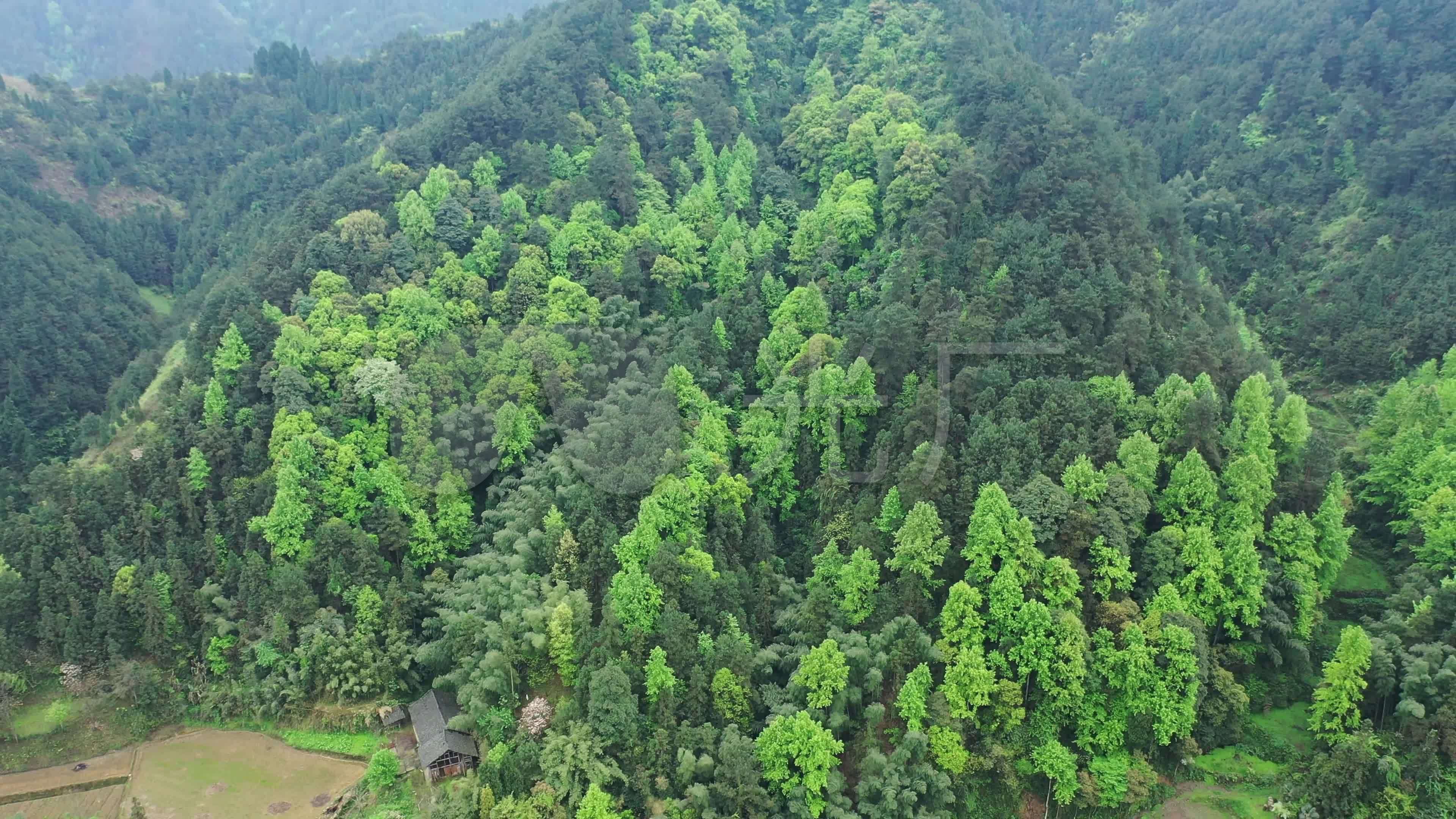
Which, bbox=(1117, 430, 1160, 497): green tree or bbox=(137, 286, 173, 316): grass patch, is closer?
bbox=(1117, 430, 1160, 497): green tree

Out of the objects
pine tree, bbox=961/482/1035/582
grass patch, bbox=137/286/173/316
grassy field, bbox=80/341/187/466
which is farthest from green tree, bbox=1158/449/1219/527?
grass patch, bbox=137/286/173/316

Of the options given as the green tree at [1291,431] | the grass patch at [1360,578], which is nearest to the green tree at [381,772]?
the green tree at [1291,431]

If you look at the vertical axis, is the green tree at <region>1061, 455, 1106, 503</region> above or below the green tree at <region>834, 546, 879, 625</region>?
above

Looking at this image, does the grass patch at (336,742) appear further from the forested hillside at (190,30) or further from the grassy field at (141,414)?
the forested hillside at (190,30)

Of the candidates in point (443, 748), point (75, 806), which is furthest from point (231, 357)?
point (443, 748)

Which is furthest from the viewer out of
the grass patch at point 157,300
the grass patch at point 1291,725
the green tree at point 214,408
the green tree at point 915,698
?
the grass patch at point 157,300

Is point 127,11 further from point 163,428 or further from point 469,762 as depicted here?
point 469,762

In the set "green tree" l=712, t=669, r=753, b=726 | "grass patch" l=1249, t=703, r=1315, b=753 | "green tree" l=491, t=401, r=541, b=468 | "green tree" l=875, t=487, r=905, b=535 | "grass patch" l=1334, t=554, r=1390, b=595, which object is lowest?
"grass patch" l=1249, t=703, r=1315, b=753

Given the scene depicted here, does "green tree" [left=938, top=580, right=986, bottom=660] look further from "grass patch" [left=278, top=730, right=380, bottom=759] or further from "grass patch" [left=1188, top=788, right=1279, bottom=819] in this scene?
"grass patch" [left=278, top=730, right=380, bottom=759]
